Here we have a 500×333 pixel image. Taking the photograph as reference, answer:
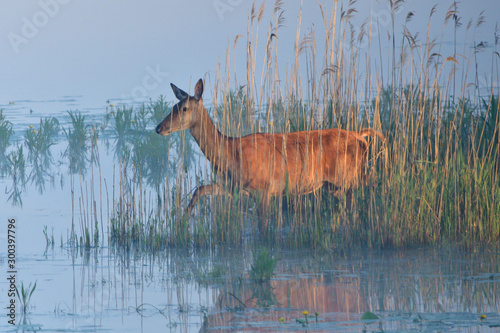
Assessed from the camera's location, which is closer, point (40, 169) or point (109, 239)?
point (109, 239)

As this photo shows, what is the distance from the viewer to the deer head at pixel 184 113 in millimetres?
7852

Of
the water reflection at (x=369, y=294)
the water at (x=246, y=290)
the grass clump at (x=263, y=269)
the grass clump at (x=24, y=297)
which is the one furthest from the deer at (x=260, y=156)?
the grass clump at (x=24, y=297)

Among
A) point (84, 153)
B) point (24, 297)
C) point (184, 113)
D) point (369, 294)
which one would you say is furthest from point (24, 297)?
point (84, 153)

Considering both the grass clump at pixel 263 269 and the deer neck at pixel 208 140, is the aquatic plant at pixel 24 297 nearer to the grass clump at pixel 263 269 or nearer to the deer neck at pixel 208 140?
the grass clump at pixel 263 269

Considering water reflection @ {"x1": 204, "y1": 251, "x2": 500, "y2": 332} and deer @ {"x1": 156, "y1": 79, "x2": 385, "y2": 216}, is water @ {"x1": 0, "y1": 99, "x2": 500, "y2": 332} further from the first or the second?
deer @ {"x1": 156, "y1": 79, "x2": 385, "y2": 216}

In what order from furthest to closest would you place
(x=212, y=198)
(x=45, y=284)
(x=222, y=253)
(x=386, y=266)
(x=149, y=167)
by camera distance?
1. (x=149, y=167)
2. (x=212, y=198)
3. (x=222, y=253)
4. (x=386, y=266)
5. (x=45, y=284)

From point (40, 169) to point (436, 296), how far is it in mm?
8476

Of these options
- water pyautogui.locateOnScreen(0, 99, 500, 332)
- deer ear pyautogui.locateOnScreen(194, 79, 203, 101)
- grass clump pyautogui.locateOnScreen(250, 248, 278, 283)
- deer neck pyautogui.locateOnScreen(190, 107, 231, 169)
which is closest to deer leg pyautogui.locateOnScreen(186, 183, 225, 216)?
deer neck pyautogui.locateOnScreen(190, 107, 231, 169)

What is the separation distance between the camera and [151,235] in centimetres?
698

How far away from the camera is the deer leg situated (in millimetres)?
7457

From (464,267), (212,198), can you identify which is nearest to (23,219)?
(212,198)

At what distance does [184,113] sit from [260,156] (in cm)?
90

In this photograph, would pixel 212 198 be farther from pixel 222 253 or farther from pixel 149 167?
pixel 149 167

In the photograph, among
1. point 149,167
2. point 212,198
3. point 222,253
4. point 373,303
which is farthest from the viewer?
point 149,167
